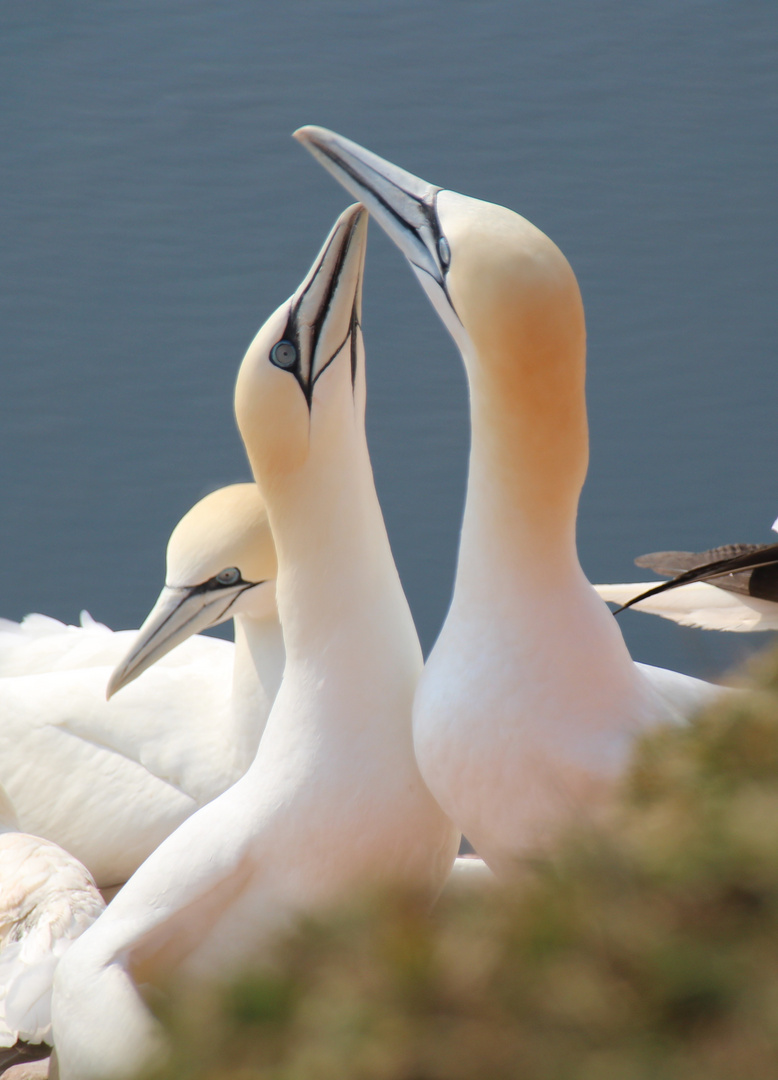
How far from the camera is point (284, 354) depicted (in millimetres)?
1475

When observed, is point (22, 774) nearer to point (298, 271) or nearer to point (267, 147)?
point (298, 271)

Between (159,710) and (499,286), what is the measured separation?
1.51m

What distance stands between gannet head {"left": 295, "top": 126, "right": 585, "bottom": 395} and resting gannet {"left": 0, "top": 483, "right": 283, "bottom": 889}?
93 cm

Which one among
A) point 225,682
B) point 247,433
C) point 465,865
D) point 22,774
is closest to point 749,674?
point 247,433

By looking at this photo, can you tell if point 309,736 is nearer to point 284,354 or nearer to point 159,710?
point 284,354

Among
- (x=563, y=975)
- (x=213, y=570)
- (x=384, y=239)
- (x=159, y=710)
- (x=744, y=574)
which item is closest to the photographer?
(x=563, y=975)

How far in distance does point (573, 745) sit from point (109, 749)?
4.63 ft

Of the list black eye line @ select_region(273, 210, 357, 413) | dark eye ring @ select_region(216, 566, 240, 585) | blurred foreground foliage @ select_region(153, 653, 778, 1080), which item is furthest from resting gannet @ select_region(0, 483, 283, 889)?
blurred foreground foliage @ select_region(153, 653, 778, 1080)

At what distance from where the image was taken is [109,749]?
251 centimetres

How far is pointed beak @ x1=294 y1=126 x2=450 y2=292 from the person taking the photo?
1.38m

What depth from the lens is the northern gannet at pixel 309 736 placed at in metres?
1.47

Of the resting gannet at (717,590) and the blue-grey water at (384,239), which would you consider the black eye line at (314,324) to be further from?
the blue-grey water at (384,239)

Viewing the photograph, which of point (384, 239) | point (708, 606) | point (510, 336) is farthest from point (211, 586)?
point (384, 239)

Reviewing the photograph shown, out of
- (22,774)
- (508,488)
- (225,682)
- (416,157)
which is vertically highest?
(416,157)
